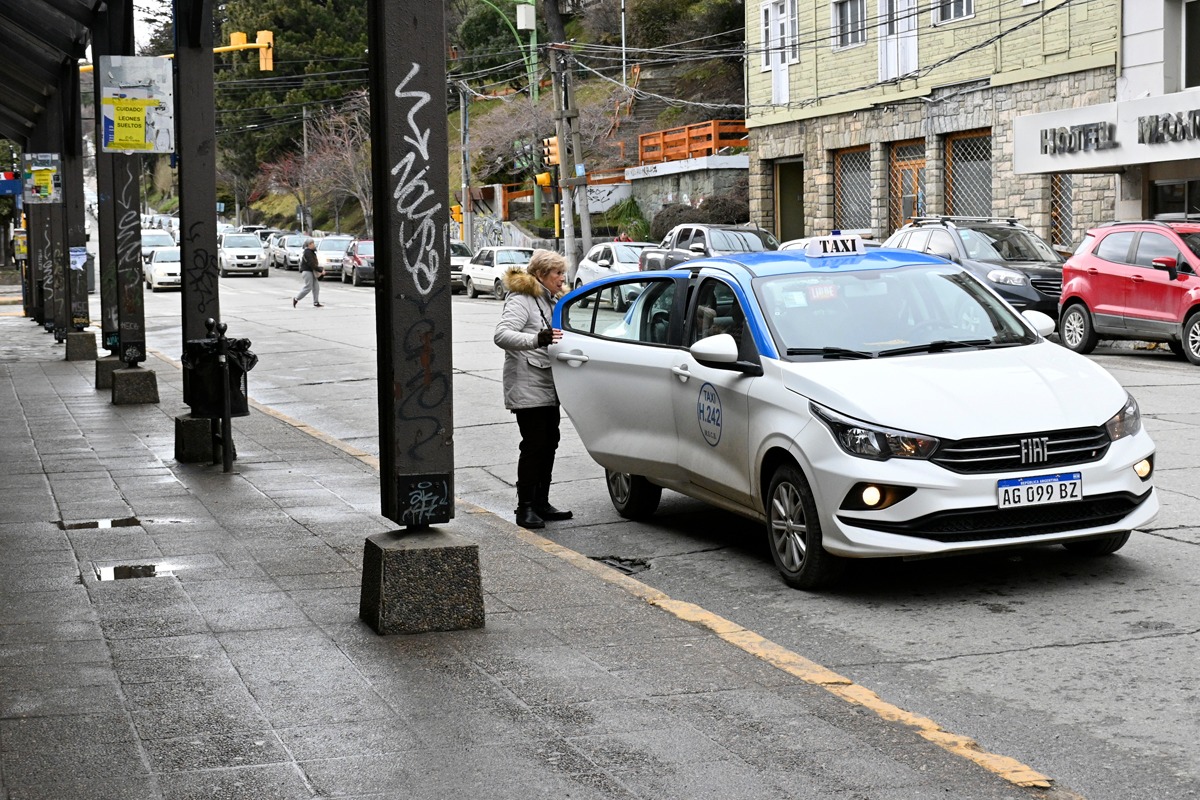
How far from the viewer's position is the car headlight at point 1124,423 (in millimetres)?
7371

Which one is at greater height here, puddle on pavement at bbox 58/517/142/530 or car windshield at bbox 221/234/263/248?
car windshield at bbox 221/234/263/248

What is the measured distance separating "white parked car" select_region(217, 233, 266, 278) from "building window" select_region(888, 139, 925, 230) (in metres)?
28.3

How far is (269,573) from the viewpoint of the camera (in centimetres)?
774

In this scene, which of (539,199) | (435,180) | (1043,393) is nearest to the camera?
(435,180)

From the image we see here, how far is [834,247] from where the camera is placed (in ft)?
29.5

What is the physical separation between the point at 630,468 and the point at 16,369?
1530 cm

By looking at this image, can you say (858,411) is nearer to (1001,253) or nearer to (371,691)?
(371,691)

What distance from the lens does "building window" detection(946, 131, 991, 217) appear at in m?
32.9

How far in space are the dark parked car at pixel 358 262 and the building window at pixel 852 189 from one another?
56.0 ft

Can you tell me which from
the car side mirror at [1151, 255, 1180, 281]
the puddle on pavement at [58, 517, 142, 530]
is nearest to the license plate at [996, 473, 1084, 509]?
the puddle on pavement at [58, 517, 142, 530]

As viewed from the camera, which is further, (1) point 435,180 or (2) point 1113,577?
(2) point 1113,577

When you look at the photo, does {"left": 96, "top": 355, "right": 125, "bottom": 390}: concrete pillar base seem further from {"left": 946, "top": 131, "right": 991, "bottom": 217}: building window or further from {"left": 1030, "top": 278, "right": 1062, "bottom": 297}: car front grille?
{"left": 946, "top": 131, "right": 991, "bottom": 217}: building window

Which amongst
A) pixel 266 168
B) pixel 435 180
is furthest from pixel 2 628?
pixel 266 168

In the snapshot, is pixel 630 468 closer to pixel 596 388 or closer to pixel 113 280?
pixel 596 388
